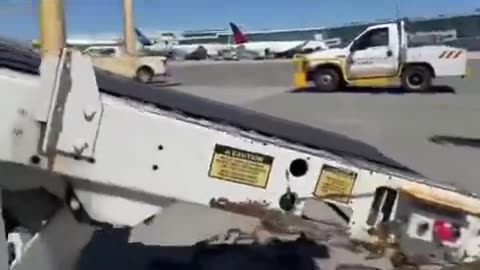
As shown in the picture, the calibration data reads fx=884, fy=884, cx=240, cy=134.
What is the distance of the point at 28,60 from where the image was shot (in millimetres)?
3215

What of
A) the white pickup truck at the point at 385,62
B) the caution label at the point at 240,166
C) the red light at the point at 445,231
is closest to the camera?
the caution label at the point at 240,166

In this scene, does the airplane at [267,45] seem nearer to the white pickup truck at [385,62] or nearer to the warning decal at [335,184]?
the white pickup truck at [385,62]

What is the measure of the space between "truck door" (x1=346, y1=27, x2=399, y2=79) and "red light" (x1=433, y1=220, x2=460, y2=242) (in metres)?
20.9

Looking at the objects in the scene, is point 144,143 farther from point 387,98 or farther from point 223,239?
point 387,98

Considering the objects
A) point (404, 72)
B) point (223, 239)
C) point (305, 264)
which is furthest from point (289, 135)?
point (404, 72)

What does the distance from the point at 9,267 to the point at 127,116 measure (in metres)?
0.77

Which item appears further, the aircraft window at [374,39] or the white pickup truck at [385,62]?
the aircraft window at [374,39]

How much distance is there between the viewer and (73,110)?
2.88 meters

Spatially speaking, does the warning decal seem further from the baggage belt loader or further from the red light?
the red light

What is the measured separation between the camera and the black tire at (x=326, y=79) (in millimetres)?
25047

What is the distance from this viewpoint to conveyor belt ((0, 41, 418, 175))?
122 inches

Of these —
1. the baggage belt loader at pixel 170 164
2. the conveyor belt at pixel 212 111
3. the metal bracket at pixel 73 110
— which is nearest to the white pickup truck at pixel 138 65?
the conveyor belt at pixel 212 111

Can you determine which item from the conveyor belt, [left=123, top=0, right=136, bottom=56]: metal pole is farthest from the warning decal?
[left=123, top=0, right=136, bottom=56]: metal pole

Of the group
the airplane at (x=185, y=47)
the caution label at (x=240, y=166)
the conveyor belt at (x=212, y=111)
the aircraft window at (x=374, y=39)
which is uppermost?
the airplane at (x=185, y=47)
